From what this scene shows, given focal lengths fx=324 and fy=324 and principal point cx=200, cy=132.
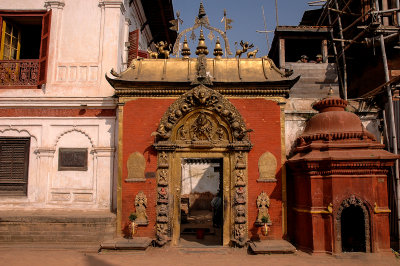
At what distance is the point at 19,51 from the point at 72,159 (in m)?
5.70

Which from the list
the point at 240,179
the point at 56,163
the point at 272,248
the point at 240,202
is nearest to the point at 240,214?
the point at 240,202

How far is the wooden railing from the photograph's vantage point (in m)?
11.7

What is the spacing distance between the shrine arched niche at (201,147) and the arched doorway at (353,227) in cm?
265

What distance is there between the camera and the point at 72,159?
1099 cm

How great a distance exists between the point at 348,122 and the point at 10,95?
11.2 m

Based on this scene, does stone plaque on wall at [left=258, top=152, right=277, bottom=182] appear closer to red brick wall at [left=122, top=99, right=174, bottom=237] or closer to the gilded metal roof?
the gilded metal roof

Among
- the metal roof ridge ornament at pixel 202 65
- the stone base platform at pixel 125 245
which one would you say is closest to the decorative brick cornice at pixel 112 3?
the metal roof ridge ornament at pixel 202 65

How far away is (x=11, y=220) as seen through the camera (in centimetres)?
978

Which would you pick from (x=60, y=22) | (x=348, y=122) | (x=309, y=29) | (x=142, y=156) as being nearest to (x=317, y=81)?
(x=309, y=29)

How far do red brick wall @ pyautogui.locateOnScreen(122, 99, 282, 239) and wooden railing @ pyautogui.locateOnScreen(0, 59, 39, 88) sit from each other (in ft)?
13.7

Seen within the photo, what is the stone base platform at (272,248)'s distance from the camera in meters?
8.67

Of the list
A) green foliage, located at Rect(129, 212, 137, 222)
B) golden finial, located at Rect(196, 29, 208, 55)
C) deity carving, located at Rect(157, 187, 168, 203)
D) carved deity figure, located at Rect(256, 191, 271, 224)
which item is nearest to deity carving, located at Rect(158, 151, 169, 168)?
deity carving, located at Rect(157, 187, 168, 203)

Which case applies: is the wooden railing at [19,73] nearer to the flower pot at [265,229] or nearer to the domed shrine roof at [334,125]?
the flower pot at [265,229]

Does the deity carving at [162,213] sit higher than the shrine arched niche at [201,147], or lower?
lower
